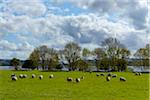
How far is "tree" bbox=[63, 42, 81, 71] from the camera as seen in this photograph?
99375mm

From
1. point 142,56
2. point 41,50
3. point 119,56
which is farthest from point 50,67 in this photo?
point 142,56

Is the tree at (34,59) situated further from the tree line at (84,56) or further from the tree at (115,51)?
the tree at (115,51)

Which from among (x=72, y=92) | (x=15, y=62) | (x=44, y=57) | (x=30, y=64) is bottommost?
(x=72, y=92)

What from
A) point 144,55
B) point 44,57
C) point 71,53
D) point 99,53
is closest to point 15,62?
point 44,57

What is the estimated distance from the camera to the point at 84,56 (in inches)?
4240

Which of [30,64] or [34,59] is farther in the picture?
[30,64]

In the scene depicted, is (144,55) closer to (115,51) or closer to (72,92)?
(115,51)

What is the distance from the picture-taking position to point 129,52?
9606 cm

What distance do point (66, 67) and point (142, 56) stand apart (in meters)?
22.3

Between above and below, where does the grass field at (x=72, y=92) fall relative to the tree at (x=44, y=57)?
below

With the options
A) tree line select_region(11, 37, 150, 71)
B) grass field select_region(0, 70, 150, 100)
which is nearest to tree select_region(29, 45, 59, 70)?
tree line select_region(11, 37, 150, 71)

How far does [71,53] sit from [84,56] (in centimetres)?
767

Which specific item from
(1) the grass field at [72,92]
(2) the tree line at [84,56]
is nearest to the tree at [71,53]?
(2) the tree line at [84,56]

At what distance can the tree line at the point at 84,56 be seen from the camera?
9250 centimetres
